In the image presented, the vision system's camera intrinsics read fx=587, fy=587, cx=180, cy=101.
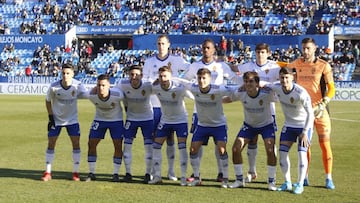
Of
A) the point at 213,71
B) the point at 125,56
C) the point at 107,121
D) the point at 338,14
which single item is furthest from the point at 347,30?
the point at 107,121

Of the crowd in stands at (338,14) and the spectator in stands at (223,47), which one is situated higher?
the crowd in stands at (338,14)

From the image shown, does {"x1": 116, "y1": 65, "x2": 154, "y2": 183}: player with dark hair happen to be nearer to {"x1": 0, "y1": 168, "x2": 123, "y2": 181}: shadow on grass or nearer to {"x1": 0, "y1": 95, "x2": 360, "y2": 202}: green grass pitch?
{"x1": 0, "y1": 95, "x2": 360, "y2": 202}: green grass pitch

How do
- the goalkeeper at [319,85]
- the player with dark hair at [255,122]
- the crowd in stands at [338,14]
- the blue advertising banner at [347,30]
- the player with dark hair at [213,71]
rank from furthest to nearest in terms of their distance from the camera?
the blue advertising banner at [347,30] < the crowd in stands at [338,14] < the player with dark hair at [213,71] < the goalkeeper at [319,85] < the player with dark hair at [255,122]

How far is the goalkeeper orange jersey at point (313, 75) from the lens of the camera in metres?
10.2

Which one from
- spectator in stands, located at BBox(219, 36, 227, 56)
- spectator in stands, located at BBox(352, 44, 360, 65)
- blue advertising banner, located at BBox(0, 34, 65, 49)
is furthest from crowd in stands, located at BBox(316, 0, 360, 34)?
blue advertising banner, located at BBox(0, 34, 65, 49)

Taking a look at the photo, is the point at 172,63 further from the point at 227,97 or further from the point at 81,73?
the point at 81,73

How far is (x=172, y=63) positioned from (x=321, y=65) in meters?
2.80

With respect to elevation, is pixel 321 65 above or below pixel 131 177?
above

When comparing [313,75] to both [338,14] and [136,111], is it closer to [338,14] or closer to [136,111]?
[136,111]

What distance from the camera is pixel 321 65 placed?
33.6ft

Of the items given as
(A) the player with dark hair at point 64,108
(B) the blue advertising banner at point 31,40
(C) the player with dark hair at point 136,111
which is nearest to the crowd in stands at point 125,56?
(B) the blue advertising banner at point 31,40

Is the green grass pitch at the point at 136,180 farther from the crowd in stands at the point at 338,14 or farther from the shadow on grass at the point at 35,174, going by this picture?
the crowd in stands at the point at 338,14

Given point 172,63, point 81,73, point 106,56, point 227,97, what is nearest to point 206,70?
point 227,97

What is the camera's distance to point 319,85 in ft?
33.9
